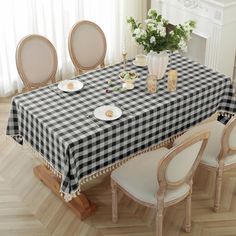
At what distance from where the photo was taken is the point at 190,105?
3.36 metres

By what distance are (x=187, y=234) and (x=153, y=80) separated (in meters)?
1.05

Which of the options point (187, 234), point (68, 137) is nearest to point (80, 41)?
point (68, 137)

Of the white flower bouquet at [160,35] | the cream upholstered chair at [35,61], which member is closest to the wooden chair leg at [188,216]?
the white flower bouquet at [160,35]

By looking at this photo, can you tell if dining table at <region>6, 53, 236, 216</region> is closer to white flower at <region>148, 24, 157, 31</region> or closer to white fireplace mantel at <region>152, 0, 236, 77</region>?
white flower at <region>148, 24, 157, 31</region>

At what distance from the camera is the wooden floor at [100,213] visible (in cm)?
321

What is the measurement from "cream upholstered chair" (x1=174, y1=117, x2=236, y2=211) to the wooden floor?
15 centimetres

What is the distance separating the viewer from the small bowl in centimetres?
340

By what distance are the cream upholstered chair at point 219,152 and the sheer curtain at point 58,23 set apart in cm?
208

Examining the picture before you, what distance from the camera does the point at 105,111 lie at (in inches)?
122

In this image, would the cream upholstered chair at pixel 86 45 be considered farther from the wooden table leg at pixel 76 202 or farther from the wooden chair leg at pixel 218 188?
the wooden chair leg at pixel 218 188

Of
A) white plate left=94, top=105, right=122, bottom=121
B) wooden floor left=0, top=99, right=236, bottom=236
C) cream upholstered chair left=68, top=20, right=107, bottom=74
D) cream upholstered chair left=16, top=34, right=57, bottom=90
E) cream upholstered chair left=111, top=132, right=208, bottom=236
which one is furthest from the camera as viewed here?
cream upholstered chair left=68, top=20, right=107, bottom=74

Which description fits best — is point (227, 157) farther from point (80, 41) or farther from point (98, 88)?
point (80, 41)

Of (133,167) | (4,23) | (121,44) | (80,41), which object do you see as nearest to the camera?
(133,167)

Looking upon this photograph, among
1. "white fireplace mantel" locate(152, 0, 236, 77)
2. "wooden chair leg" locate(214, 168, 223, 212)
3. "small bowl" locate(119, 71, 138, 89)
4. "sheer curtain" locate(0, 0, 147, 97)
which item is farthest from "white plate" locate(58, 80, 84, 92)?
"white fireplace mantel" locate(152, 0, 236, 77)
